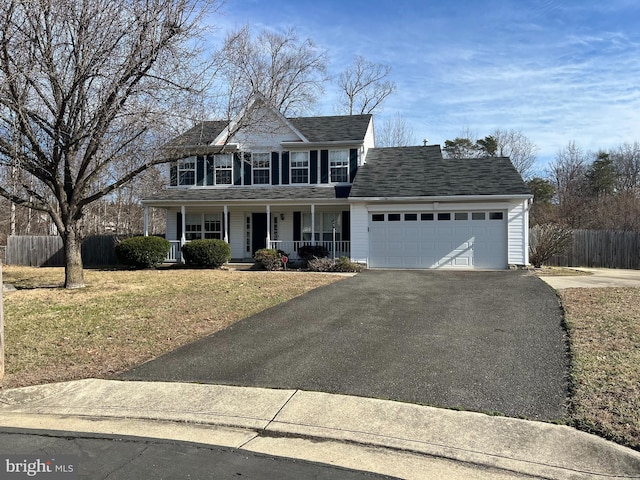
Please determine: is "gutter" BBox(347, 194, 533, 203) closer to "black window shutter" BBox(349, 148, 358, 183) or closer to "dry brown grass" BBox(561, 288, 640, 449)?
"black window shutter" BBox(349, 148, 358, 183)

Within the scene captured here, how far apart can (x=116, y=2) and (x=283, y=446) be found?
11.6 meters

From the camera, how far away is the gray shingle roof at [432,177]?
18469mm

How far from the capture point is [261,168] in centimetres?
2203

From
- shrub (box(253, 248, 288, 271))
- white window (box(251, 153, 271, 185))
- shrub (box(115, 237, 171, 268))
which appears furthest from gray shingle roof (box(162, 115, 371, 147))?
shrub (box(253, 248, 288, 271))

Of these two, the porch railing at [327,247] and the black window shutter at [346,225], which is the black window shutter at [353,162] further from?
the porch railing at [327,247]

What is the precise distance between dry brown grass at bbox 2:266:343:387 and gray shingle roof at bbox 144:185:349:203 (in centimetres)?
543

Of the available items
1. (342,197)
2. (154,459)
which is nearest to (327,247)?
(342,197)

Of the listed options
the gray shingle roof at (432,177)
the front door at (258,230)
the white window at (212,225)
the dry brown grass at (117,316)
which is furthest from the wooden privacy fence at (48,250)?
the gray shingle roof at (432,177)

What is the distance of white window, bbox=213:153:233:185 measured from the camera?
22.2m

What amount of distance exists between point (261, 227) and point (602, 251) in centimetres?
1663

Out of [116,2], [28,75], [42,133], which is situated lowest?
[42,133]

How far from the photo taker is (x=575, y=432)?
4215 mm

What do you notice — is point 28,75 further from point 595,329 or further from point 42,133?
point 595,329

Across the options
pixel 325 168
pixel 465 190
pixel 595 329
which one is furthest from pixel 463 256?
pixel 595 329
